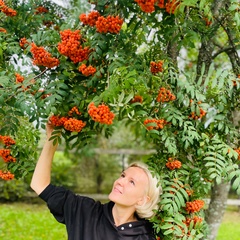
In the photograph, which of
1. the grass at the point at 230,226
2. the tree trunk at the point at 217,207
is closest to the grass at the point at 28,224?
the tree trunk at the point at 217,207

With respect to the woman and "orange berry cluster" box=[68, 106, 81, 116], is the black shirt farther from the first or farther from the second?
"orange berry cluster" box=[68, 106, 81, 116]

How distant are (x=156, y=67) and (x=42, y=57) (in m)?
0.61

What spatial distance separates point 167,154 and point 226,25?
88 cm

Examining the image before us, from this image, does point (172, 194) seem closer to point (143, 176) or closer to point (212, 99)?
point (143, 176)

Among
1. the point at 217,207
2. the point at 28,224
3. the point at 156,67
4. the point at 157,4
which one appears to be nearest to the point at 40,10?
the point at 156,67

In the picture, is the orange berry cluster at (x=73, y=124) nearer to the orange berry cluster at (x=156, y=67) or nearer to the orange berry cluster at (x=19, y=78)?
the orange berry cluster at (x=19, y=78)

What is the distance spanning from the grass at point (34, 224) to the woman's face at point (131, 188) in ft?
9.99

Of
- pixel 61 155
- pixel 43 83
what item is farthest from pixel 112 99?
pixel 61 155

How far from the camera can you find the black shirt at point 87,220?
2.22 m

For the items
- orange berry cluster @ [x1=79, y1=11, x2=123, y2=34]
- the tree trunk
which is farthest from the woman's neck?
the tree trunk

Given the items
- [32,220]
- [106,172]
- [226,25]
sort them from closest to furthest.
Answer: [226,25]
[32,220]
[106,172]

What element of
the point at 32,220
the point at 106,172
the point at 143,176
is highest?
the point at 143,176

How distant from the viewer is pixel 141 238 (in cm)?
225

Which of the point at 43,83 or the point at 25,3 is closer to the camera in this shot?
the point at 43,83
